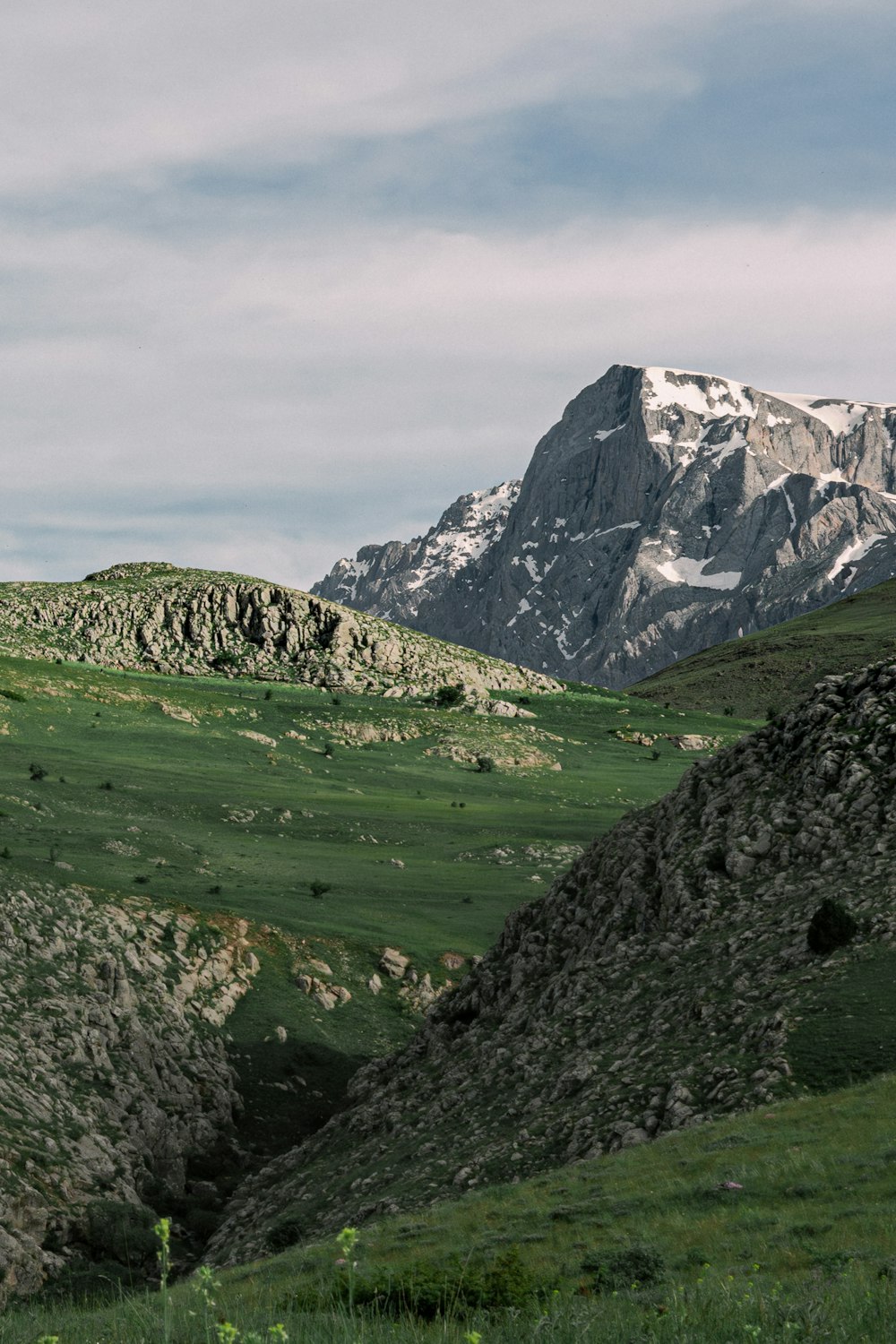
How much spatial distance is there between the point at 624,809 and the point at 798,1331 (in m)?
91.6

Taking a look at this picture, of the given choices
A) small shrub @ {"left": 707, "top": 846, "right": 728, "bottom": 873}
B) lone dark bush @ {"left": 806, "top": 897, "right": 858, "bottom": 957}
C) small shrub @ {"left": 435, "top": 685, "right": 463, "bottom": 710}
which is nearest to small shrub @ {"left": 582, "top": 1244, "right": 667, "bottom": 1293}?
lone dark bush @ {"left": 806, "top": 897, "right": 858, "bottom": 957}

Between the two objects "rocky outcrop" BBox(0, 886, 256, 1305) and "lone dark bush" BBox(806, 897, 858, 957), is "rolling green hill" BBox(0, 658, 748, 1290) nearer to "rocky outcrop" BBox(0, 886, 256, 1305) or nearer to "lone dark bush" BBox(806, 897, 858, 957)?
"rocky outcrop" BBox(0, 886, 256, 1305)

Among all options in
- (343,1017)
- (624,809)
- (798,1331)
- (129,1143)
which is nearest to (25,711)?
(624,809)

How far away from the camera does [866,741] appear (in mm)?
34562

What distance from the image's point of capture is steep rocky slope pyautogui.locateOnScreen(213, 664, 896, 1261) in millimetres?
25984

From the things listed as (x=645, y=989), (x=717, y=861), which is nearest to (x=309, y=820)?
(x=717, y=861)

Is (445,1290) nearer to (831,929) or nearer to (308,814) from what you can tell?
(831,929)

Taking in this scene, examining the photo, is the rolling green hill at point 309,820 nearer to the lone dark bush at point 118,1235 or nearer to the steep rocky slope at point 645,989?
the lone dark bush at point 118,1235

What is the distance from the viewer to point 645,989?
3067cm

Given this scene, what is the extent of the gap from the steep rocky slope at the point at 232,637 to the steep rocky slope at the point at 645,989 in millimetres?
122808

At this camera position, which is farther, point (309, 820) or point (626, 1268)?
point (309, 820)

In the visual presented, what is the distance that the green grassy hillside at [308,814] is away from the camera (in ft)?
167

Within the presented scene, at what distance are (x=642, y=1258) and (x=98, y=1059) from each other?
28.2 meters

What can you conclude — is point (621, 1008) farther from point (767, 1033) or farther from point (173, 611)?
point (173, 611)
